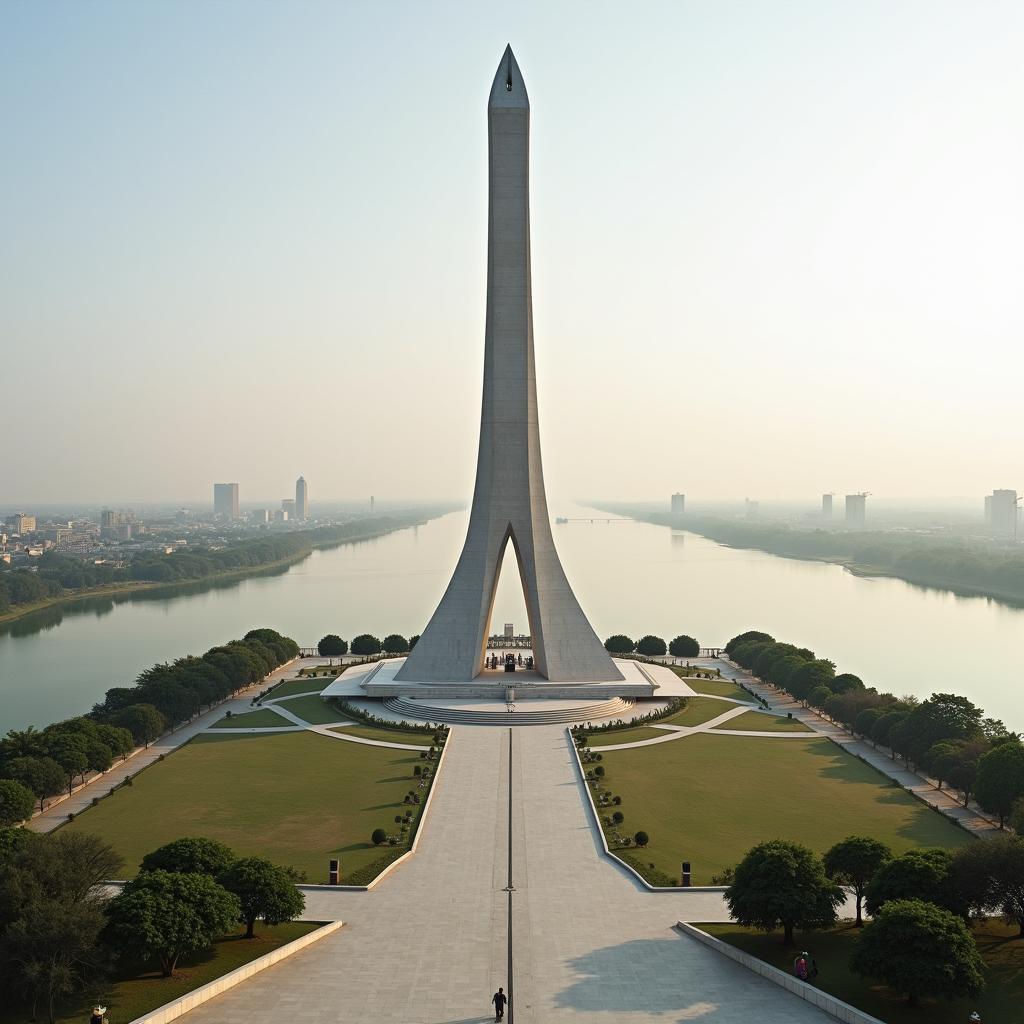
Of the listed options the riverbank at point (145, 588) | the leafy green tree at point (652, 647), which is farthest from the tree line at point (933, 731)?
the riverbank at point (145, 588)

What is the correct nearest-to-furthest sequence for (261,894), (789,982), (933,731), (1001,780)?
(789,982) → (261,894) → (1001,780) → (933,731)

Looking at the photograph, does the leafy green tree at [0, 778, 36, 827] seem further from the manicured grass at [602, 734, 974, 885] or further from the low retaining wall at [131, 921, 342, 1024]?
the manicured grass at [602, 734, 974, 885]

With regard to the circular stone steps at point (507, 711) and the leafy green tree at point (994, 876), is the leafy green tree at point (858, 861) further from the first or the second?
the circular stone steps at point (507, 711)

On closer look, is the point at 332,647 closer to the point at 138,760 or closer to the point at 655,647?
the point at 655,647

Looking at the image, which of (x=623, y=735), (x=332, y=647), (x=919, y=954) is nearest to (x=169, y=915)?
(x=919, y=954)

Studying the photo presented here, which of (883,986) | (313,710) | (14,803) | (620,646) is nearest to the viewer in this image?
(883,986)

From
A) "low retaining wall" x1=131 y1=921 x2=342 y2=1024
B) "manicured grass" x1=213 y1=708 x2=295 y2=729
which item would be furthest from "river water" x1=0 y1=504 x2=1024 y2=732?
"low retaining wall" x1=131 y1=921 x2=342 y2=1024

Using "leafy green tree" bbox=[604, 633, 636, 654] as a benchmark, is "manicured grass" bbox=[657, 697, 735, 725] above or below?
below
